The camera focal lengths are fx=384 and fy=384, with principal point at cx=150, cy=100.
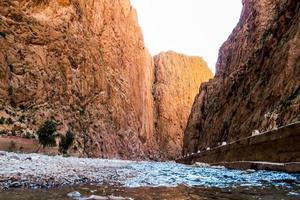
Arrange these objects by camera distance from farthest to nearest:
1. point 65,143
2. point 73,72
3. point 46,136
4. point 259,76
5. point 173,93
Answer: point 173,93, point 73,72, point 65,143, point 46,136, point 259,76

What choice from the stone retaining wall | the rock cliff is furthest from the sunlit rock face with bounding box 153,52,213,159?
the stone retaining wall

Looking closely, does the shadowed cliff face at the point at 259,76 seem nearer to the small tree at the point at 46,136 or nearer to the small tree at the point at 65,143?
the small tree at the point at 65,143

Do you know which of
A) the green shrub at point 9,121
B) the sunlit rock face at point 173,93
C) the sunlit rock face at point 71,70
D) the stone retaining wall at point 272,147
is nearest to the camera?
the stone retaining wall at point 272,147

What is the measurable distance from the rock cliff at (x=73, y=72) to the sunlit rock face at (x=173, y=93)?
28144 mm

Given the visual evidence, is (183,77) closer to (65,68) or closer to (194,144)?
(194,144)

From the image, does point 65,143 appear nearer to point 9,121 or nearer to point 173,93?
point 9,121

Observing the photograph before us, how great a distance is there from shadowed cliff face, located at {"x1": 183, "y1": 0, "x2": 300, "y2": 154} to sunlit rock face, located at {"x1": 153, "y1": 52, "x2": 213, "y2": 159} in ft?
174

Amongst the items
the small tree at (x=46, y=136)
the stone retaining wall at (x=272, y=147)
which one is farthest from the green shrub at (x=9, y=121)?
the stone retaining wall at (x=272, y=147)

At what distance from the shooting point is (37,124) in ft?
124

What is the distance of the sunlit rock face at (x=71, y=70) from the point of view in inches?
1548

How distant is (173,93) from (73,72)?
65914 mm

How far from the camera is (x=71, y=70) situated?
45.4m

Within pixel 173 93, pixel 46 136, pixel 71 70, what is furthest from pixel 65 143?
pixel 173 93

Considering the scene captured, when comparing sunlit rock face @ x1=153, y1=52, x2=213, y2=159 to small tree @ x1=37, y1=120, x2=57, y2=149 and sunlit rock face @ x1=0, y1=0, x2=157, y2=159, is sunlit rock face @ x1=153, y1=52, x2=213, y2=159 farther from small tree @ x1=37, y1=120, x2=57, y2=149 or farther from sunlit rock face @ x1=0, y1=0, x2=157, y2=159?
small tree @ x1=37, y1=120, x2=57, y2=149
